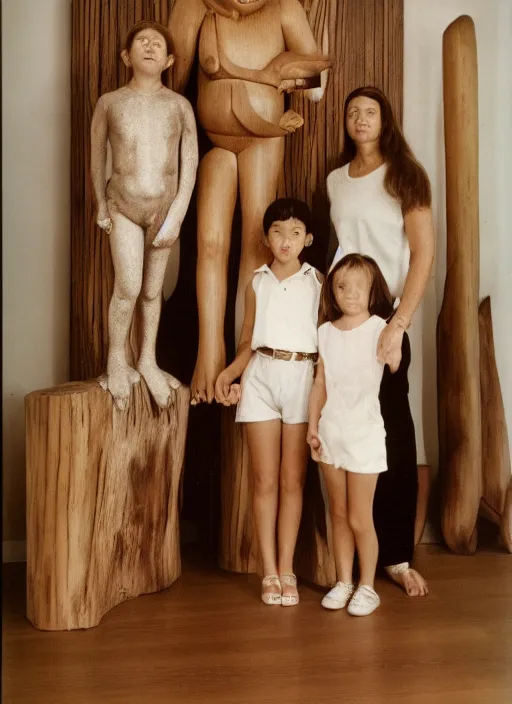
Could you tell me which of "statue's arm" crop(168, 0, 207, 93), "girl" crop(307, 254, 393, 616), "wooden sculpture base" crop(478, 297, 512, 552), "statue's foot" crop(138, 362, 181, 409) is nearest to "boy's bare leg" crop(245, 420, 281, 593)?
"girl" crop(307, 254, 393, 616)

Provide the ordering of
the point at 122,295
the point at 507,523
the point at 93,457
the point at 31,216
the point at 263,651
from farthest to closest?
the point at 507,523
the point at 31,216
the point at 122,295
the point at 93,457
the point at 263,651

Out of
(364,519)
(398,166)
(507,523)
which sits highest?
(398,166)

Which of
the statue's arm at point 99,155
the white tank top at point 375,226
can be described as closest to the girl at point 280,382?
the white tank top at point 375,226

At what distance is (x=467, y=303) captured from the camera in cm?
216

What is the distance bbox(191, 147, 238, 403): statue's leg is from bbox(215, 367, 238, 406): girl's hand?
1.3 inches

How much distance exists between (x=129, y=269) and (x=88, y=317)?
0.93ft

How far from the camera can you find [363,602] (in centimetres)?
180

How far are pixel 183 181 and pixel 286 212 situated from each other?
0.81 ft

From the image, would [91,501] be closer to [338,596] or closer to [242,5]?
[338,596]

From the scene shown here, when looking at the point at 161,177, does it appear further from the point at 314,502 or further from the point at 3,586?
the point at 3,586

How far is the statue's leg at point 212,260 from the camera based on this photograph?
78.0 inches

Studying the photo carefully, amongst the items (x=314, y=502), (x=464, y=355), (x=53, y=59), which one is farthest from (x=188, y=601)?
(x=53, y=59)

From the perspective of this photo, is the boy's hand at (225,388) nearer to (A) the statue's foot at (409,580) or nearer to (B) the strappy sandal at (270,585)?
(B) the strappy sandal at (270,585)

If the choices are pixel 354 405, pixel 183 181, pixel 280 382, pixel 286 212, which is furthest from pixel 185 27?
pixel 354 405
